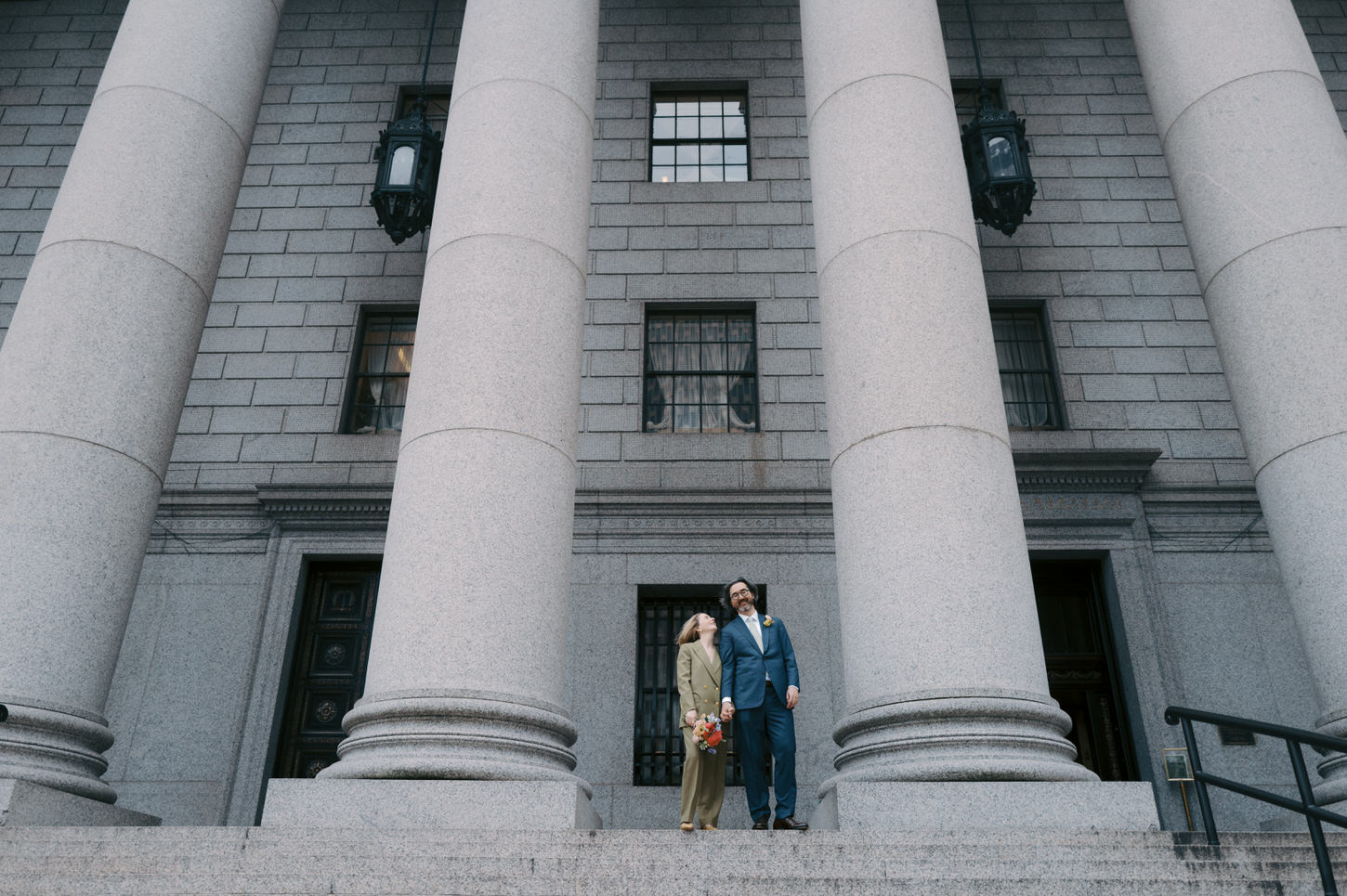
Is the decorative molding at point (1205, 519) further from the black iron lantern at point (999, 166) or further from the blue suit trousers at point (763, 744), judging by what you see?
the blue suit trousers at point (763, 744)

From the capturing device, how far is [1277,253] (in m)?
8.95

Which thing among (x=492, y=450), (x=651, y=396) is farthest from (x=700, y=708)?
(x=651, y=396)

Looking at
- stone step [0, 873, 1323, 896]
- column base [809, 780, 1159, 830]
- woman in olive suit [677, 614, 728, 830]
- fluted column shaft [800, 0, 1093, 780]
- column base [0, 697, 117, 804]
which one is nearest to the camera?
stone step [0, 873, 1323, 896]

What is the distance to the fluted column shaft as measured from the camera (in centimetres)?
657

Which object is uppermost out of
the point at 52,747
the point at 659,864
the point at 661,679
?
the point at 661,679

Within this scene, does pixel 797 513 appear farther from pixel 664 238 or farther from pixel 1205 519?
pixel 1205 519

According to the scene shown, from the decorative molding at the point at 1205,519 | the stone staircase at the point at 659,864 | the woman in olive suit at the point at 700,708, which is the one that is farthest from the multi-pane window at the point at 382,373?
the decorative molding at the point at 1205,519

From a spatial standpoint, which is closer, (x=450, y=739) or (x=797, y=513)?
(x=450, y=739)

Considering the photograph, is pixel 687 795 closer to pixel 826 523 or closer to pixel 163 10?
pixel 826 523

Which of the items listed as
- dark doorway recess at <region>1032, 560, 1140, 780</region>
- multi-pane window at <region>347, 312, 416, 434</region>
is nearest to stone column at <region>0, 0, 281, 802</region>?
multi-pane window at <region>347, 312, 416, 434</region>

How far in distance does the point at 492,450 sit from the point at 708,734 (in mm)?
2639

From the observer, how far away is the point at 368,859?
5.31m

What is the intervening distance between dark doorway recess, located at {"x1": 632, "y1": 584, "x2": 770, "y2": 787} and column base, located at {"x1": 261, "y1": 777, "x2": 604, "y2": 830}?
6394 millimetres

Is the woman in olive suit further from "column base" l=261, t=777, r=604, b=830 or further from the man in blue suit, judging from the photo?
"column base" l=261, t=777, r=604, b=830
